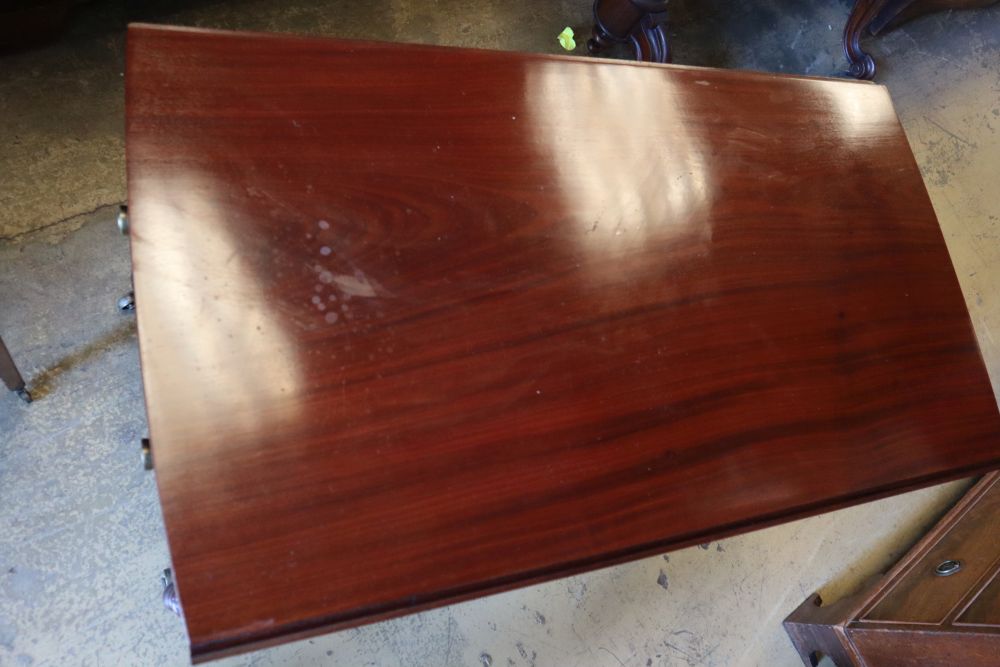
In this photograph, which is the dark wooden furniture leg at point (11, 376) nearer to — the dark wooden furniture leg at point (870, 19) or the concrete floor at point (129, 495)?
the concrete floor at point (129, 495)

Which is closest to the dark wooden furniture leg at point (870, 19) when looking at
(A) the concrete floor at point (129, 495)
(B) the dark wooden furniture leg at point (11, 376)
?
(A) the concrete floor at point (129, 495)

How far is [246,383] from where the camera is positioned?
84cm

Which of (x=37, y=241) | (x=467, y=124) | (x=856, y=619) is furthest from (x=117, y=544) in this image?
(x=856, y=619)

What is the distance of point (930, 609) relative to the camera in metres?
1.44

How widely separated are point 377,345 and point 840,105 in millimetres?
868

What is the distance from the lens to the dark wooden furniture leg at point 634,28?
157 centimetres

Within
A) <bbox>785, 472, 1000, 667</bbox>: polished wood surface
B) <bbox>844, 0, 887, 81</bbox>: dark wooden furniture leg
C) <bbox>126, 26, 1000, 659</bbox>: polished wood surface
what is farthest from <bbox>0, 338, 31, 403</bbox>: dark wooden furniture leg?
<bbox>844, 0, 887, 81</bbox>: dark wooden furniture leg

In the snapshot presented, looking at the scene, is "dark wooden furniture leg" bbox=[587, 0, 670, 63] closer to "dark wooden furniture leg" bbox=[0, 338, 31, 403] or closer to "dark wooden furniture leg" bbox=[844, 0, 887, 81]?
"dark wooden furniture leg" bbox=[844, 0, 887, 81]

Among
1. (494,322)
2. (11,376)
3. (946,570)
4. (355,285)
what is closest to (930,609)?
(946,570)

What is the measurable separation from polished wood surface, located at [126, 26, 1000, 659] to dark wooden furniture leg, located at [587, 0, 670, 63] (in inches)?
19.8

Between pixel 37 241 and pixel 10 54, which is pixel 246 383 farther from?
pixel 10 54

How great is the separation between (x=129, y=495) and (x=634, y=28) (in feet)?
4.75

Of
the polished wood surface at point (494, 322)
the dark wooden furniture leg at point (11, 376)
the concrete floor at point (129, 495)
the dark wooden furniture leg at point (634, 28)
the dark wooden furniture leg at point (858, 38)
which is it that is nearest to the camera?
the polished wood surface at point (494, 322)

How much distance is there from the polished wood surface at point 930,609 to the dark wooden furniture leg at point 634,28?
1240 mm
